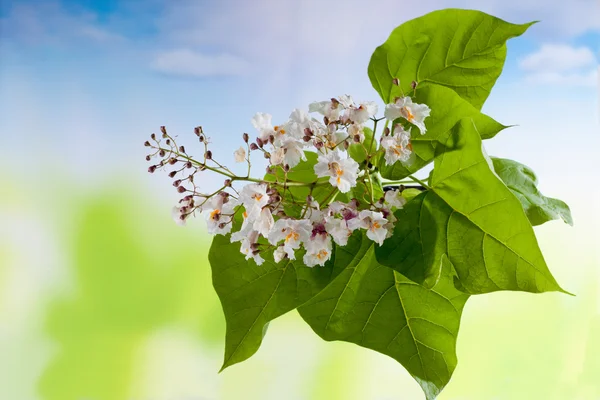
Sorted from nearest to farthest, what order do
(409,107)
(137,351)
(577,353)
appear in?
1. (409,107)
2. (137,351)
3. (577,353)

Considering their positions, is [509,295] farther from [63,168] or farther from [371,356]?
[63,168]

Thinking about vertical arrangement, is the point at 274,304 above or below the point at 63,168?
below

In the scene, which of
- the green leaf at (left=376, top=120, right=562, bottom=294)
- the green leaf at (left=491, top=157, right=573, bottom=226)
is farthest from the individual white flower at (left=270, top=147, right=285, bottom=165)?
the green leaf at (left=491, top=157, right=573, bottom=226)

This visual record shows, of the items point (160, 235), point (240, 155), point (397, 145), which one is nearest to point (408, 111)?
point (397, 145)

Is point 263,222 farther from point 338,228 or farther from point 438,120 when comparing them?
point 438,120

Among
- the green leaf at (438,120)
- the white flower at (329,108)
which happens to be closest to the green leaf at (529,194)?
the green leaf at (438,120)

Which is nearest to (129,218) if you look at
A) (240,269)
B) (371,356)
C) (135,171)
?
(135,171)
